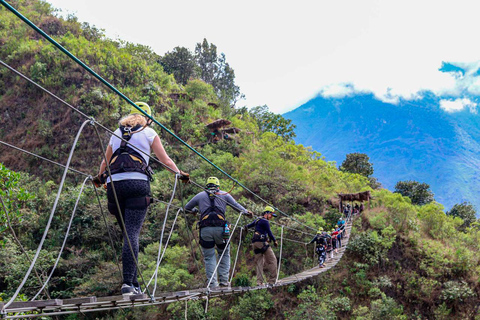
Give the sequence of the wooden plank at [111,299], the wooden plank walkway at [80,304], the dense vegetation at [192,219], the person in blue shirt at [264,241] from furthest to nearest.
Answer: the dense vegetation at [192,219], the person in blue shirt at [264,241], the wooden plank at [111,299], the wooden plank walkway at [80,304]

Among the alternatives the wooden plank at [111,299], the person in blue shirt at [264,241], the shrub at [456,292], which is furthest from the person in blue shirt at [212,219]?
the shrub at [456,292]

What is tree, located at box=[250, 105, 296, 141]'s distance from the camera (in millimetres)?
21344

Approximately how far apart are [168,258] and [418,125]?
183669 millimetres

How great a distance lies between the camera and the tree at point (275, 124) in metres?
21.3

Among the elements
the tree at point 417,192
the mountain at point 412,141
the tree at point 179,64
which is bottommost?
the tree at point 417,192

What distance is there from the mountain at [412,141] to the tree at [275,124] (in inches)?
4663

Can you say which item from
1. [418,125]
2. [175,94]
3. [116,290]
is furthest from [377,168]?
[116,290]

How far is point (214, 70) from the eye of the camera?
1340 inches

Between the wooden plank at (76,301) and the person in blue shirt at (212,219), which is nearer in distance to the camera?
the wooden plank at (76,301)

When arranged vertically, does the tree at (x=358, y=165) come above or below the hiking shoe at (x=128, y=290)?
above

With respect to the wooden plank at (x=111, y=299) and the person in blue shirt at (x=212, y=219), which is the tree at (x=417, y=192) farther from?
the wooden plank at (x=111, y=299)

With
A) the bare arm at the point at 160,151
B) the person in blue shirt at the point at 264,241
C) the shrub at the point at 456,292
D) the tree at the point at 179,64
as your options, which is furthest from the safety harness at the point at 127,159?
the tree at the point at 179,64

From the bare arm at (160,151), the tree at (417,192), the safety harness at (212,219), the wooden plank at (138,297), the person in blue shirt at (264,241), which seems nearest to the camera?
the wooden plank at (138,297)

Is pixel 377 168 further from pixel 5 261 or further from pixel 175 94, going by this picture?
pixel 5 261
